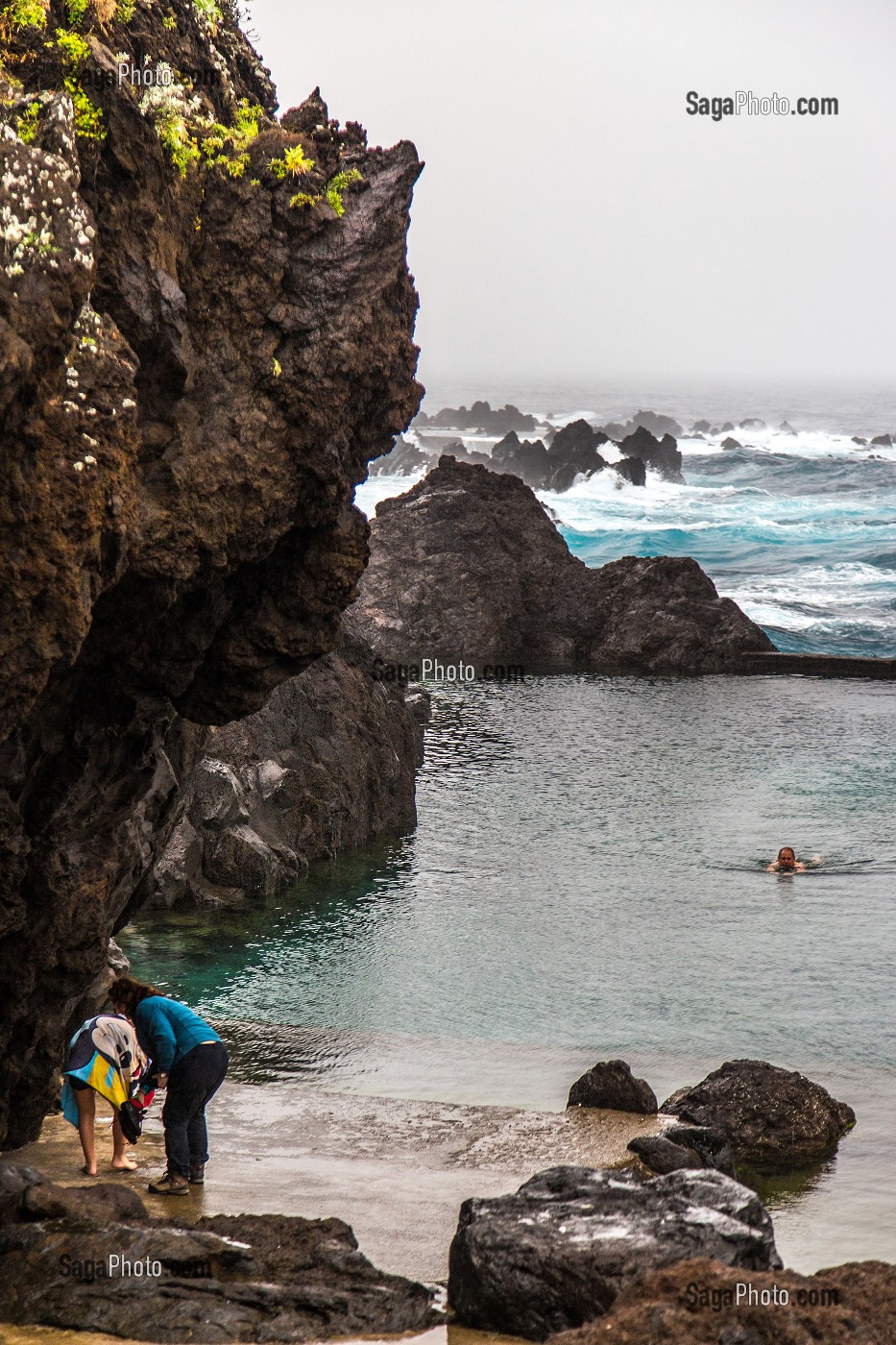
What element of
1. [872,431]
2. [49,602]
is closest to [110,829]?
[49,602]

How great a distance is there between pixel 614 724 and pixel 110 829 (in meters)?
22.4

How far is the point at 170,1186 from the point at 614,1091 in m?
4.67

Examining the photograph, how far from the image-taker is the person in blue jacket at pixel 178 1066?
28.8 feet

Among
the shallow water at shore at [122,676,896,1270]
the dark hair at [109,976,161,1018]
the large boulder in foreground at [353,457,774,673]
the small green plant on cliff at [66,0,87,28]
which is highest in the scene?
the small green plant on cliff at [66,0,87,28]

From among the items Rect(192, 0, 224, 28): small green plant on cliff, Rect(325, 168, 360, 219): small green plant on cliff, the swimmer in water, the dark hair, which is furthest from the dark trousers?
the swimmer in water

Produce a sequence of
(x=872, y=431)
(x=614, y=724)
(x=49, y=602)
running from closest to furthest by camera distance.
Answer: (x=49, y=602), (x=614, y=724), (x=872, y=431)

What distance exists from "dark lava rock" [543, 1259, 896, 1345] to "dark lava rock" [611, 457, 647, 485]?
73.9 m

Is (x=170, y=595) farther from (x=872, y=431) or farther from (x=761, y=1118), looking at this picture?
(x=872, y=431)

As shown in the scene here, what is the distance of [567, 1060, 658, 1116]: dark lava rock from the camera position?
12086 mm

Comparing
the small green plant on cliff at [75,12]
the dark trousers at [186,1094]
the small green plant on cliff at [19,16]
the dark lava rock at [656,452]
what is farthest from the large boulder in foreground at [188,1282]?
the dark lava rock at [656,452]

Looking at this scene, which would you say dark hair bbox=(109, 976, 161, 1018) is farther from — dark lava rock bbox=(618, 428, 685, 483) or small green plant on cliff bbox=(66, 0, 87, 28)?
dark lava rock bbox=(618, 428, 685, 483)

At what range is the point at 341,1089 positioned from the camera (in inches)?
530

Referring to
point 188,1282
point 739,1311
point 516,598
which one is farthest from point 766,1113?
point 516,598

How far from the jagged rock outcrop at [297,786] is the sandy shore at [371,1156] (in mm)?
6825
